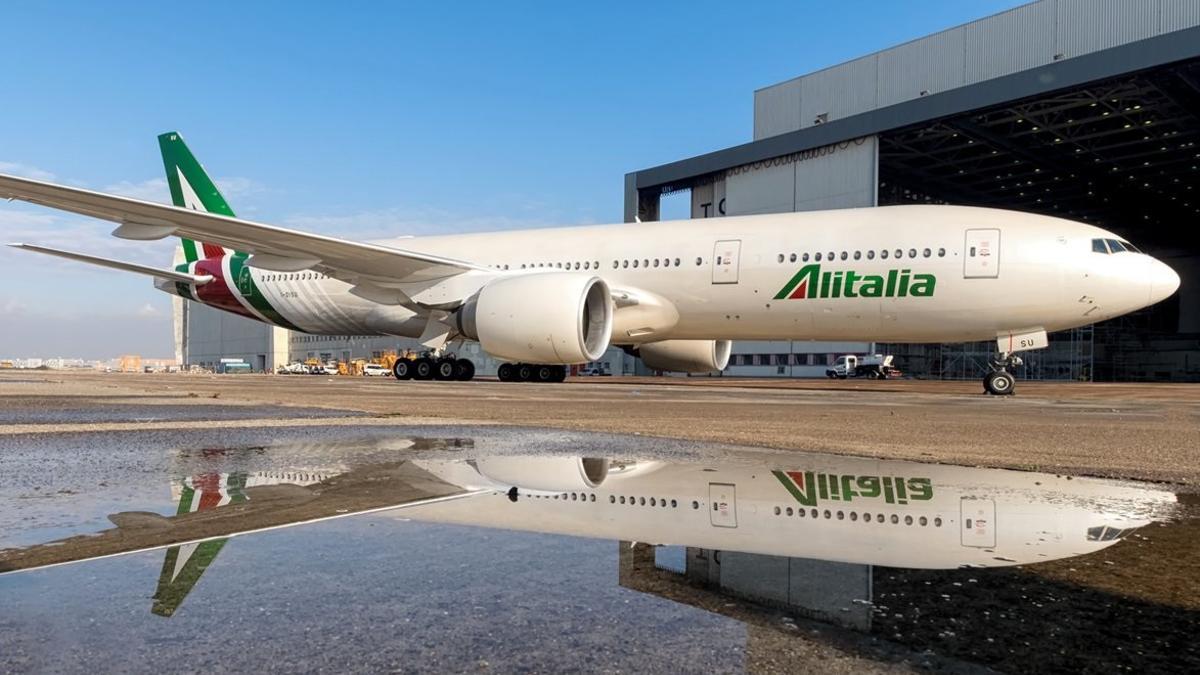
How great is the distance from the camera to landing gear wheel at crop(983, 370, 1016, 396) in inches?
495

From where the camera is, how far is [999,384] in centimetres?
1264

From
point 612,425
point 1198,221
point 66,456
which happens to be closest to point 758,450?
point 612,425

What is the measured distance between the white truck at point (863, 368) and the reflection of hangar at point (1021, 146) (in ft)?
5.14

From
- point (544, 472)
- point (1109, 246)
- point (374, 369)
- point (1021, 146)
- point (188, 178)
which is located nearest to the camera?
point (544, 472)

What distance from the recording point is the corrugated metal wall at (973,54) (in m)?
27.0

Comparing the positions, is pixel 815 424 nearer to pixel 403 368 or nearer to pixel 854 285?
pixel 854 285

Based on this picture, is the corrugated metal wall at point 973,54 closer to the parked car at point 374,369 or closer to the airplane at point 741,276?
the airplane at point 741,276

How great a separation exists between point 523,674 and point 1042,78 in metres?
28.3

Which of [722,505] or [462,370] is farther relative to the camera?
[462,370]

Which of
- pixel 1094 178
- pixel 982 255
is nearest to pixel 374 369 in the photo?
pixel 982 255

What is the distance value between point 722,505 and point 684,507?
13 cm

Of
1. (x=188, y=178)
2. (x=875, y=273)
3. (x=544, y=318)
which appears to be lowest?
(x=544, y=318)

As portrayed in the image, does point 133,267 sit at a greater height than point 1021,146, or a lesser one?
lesser

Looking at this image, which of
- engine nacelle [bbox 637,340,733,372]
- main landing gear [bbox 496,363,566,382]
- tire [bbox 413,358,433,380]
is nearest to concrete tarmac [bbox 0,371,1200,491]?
engine nacelle [bbox 637,340,733,372]
